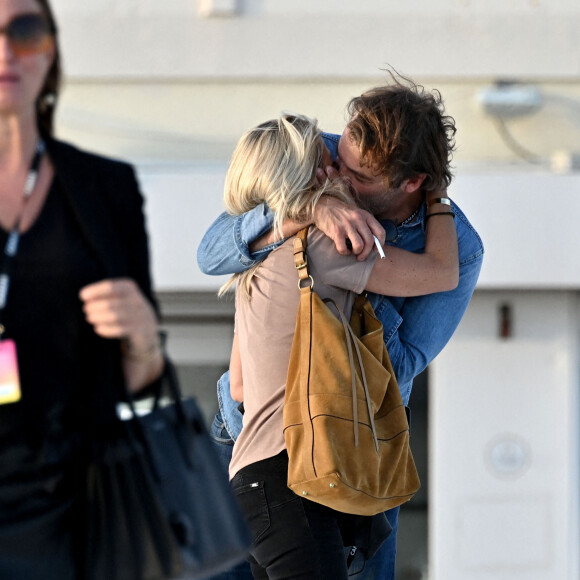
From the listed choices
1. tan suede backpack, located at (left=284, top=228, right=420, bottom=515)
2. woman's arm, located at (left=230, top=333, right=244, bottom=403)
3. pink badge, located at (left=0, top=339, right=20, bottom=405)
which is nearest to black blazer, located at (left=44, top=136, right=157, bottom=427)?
pink badge, located at (left=0, top=339, right=20, bottom=405)

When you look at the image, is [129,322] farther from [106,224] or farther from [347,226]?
[347,226]

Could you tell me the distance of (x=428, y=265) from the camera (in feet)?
9.09

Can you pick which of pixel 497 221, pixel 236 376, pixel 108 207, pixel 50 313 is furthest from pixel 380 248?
pixel 497 221

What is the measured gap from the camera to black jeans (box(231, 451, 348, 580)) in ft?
8.52

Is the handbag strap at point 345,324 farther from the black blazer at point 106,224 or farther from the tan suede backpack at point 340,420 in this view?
the black blazer at point 106,224

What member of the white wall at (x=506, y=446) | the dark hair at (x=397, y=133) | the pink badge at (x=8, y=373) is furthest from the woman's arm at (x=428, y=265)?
the white wall at (x=506, y=446)

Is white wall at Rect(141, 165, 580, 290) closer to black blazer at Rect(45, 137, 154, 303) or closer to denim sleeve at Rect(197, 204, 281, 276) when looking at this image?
denim sleeve at Rect(197, 204, 281, 276)

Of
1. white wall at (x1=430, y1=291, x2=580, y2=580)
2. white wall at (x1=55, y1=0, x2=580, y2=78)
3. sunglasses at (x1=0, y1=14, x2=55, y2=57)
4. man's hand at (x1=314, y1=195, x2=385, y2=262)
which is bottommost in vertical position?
white wall at (x1=430, y1=291, x2=580, y2=580)

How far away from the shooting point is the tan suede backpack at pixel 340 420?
2504 mm

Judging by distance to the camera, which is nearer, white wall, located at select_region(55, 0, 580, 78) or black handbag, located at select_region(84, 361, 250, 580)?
black handbag, located at select_region(84, 361, 250, 580)

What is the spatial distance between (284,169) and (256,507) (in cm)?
77

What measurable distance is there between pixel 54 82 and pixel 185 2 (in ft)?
13.0

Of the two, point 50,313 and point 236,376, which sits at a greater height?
point 50,313

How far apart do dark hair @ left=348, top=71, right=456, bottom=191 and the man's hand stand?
0.11 meters
